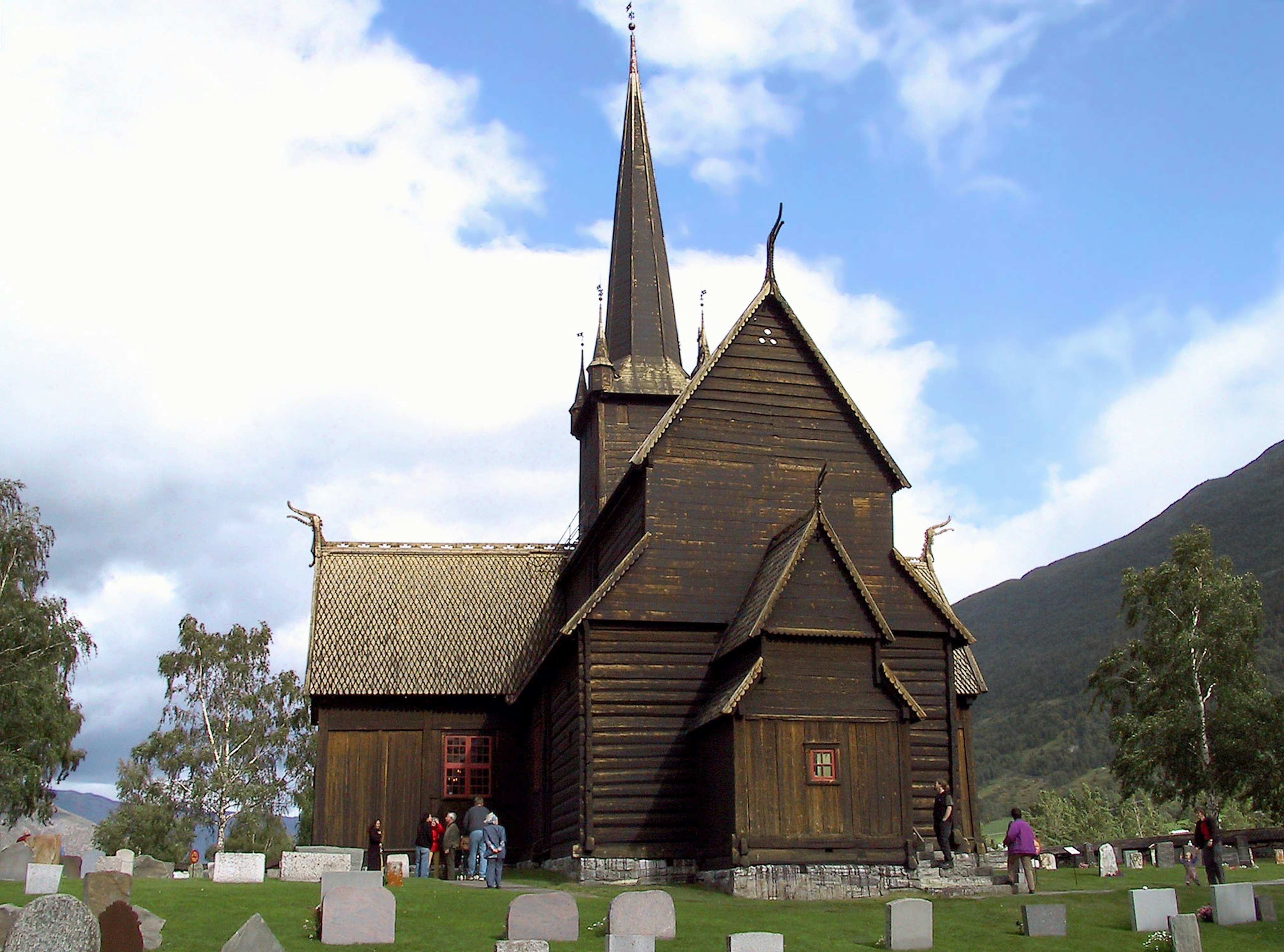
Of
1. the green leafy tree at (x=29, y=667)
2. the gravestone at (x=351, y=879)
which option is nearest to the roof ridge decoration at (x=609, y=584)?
the gravestone at (x=351, y=879)

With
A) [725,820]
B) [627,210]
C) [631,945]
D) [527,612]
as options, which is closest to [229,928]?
[631,945]

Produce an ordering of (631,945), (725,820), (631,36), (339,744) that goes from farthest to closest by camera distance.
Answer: (631,36), (339,744), (725,820), (631,945)

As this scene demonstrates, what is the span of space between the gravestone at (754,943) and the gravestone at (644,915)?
1839 millimetres

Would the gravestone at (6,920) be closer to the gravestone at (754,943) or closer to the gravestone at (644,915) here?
the gravestone at (644,915)

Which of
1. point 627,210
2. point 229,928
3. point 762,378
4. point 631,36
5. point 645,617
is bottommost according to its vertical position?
point 229,928

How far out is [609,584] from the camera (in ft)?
83.0

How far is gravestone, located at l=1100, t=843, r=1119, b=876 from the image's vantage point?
87.8ft

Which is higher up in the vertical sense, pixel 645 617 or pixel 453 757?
pixel 645 617

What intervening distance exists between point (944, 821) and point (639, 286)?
23730 millimetres

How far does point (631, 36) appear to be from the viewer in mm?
47969

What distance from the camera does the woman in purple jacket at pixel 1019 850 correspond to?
21609 mm

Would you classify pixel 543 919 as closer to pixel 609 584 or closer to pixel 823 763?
pixel 823 763

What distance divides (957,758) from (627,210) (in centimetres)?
2430

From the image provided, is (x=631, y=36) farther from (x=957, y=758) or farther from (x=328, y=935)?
(x=328, y=935)
